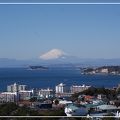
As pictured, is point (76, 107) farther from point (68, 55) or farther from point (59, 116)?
point (68, 55)

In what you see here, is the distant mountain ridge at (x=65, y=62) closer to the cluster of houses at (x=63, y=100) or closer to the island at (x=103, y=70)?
the island at (x=103, y=70)

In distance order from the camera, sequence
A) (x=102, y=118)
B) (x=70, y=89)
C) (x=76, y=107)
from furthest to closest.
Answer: (x=70, y=89) → (x=76, y=107) → (x=102, y=118)

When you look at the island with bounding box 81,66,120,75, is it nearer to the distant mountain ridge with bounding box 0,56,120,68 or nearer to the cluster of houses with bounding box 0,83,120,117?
the distant mountain ridge with bounding box 0,56,120,68

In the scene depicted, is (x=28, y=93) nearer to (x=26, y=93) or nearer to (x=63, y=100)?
(x=26, y=93)

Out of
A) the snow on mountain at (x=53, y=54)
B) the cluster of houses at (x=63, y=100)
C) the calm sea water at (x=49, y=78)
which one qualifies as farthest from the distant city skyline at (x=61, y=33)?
the cluster of houses at (x=63, y=100)

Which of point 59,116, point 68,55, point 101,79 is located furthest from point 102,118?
point 68,55
